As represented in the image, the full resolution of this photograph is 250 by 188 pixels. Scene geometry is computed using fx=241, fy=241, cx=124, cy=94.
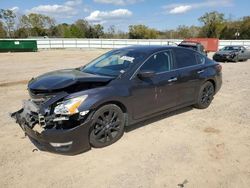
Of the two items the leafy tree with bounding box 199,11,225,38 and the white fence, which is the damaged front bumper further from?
the leafy tree with bounding box 199,11,225,38

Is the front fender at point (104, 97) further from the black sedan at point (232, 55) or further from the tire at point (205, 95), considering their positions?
the black sedan at point (232, 55)

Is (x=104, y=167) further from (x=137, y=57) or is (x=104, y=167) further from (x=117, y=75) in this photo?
(x=137, y=57)

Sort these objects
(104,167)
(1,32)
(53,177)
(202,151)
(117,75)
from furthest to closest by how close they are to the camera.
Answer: (1,32) → (117,75) → (202,151) → (104,167) → (53,177)

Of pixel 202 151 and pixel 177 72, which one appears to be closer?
pixel 202 151

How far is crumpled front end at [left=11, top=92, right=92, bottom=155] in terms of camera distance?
3.34 metres

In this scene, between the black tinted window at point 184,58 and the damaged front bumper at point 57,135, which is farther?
the black tinted window at point 184,58

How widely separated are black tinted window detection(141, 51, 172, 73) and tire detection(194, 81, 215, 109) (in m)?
1.30

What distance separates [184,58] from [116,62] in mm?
1568

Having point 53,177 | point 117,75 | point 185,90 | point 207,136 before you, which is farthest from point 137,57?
point 53,177

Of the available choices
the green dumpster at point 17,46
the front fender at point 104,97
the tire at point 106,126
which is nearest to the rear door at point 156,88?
the front fender at point 104,97

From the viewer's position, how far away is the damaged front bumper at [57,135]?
10.9 ft

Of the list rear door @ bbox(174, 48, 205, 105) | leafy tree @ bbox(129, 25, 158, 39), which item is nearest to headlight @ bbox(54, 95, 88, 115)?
rear door @ bbox(174, 48, 205, 105)

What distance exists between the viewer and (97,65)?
4.91 metres

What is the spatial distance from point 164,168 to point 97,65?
252 cm
